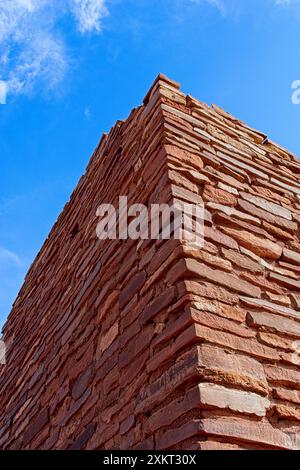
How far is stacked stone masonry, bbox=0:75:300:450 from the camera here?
157 centimetres

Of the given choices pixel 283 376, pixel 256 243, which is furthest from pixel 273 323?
pixel 256 243

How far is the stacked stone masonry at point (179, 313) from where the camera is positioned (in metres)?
1.57

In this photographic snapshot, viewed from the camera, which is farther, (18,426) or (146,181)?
(18,426)

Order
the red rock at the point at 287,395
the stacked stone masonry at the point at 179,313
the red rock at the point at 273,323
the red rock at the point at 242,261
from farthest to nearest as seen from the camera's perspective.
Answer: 1. the red rock at the point at 242,261
2. the red rock at the point at 273,323
3. the red rock at the point at 287,395
4. the stacked stone masonry at the point at 179,313

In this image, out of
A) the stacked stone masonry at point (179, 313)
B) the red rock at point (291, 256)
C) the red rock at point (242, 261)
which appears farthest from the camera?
the red rock at point (291, 256)

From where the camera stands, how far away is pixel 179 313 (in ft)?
5.64

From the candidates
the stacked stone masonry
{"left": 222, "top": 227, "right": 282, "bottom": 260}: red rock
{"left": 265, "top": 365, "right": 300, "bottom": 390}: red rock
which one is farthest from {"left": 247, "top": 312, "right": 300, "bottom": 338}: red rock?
{"left": 222, "top": 227, "right": 282, "bottom": 260}: red rock

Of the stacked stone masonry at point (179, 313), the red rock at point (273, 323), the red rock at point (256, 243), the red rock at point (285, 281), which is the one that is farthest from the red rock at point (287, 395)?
the red rock at point (256, 243)

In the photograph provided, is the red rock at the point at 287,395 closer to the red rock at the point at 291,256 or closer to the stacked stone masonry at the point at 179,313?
the stacked stone masonry at the point at 179,313

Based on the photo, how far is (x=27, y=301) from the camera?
4.71 m

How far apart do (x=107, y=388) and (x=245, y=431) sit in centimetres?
82

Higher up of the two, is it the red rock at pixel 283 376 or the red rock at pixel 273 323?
the red rock at pixel 273 323
